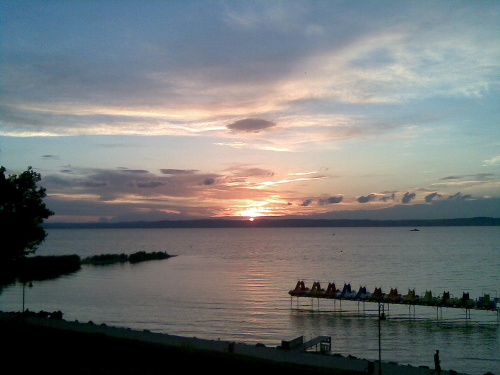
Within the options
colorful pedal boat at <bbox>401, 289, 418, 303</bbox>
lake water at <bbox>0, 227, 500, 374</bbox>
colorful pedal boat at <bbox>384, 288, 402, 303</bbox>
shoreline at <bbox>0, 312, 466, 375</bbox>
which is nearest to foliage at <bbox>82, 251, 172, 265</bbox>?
lake water at <bbox>0, 227, 500, 374</bbox>

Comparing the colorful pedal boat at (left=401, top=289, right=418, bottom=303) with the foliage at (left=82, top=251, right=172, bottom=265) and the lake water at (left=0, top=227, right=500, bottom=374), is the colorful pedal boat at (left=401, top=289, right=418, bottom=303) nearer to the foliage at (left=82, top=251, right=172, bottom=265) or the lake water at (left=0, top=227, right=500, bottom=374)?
the lake water at (left=0, top=227, right=500, bottom=374)

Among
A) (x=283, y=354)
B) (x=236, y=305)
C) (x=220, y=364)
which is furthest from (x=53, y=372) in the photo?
(x=236, y=305)

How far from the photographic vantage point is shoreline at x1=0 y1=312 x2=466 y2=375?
1802 cm

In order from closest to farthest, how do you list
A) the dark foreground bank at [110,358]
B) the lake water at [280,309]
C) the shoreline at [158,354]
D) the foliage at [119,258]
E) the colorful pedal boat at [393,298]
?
the dark foreground bank at [110,358] < the shoreline at [158,354] < the lake water at [280,309] < the colorful pedal boat at [393,298] < the foliage at [119,258]

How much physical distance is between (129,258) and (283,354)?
8342 centimetres

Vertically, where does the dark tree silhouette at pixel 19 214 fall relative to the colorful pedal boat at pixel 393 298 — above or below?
above

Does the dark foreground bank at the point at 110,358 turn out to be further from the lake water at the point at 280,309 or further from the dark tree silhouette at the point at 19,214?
the dark tree silhouette at the point at 19,214

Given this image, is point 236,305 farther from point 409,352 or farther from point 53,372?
point 53,372

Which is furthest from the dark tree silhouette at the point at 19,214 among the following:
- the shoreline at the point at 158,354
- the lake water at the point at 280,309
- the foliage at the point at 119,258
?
the foliage at the point at 119,258

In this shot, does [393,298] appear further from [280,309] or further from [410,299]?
[280,309]

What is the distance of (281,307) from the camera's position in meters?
42.7

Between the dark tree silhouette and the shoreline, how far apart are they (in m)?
11.8

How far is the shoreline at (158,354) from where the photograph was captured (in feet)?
59.1

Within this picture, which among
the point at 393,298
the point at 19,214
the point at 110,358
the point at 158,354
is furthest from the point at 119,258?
the point at 110,358
